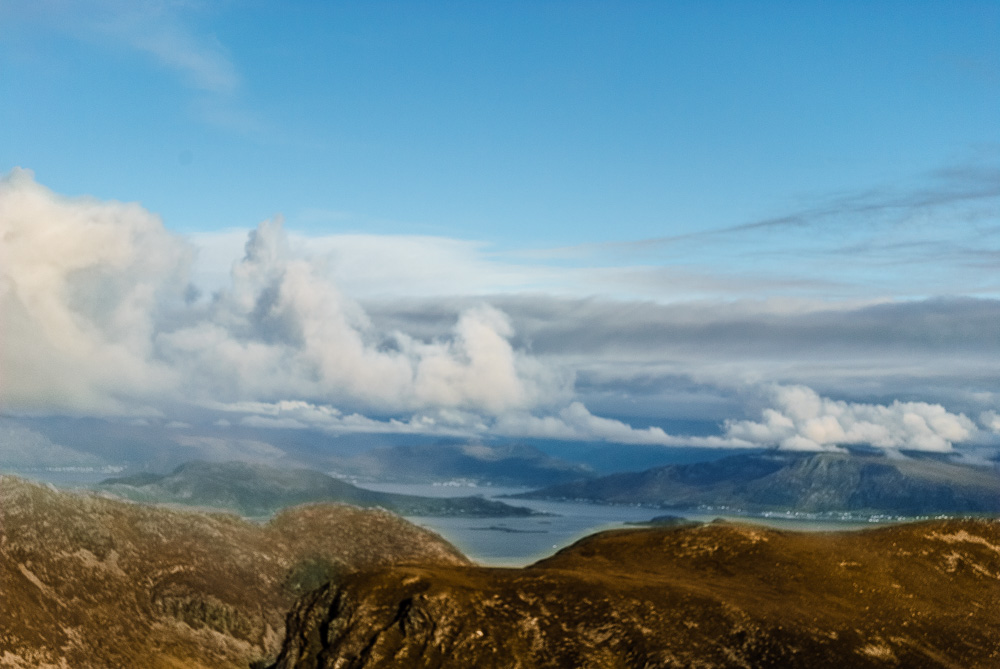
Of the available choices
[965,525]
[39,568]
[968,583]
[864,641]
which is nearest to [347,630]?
[39,568]

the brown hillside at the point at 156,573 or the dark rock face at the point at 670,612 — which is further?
the brown hillside at the point at 156,573

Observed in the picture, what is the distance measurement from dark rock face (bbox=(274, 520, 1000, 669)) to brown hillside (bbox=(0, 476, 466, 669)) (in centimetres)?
910

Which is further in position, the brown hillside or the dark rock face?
the brown hillside

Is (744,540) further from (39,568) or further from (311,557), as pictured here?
(39,568)

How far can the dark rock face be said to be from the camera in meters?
98.6

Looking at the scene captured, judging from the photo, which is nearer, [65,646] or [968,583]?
[65,646]

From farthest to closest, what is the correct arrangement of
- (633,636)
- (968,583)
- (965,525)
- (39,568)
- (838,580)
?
(965,525)
(968,583)
(838,580)
(39,568)
(633,636)

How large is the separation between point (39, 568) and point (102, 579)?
7.43 metres

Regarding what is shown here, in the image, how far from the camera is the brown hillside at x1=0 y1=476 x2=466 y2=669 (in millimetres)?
105688

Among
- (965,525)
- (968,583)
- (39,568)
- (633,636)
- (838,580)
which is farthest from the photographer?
(965,525)

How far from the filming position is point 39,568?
11425 centimetres

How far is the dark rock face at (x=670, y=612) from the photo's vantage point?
98.6 metres

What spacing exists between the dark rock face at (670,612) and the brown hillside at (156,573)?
29.9 ft

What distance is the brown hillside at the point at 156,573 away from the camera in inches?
4161
